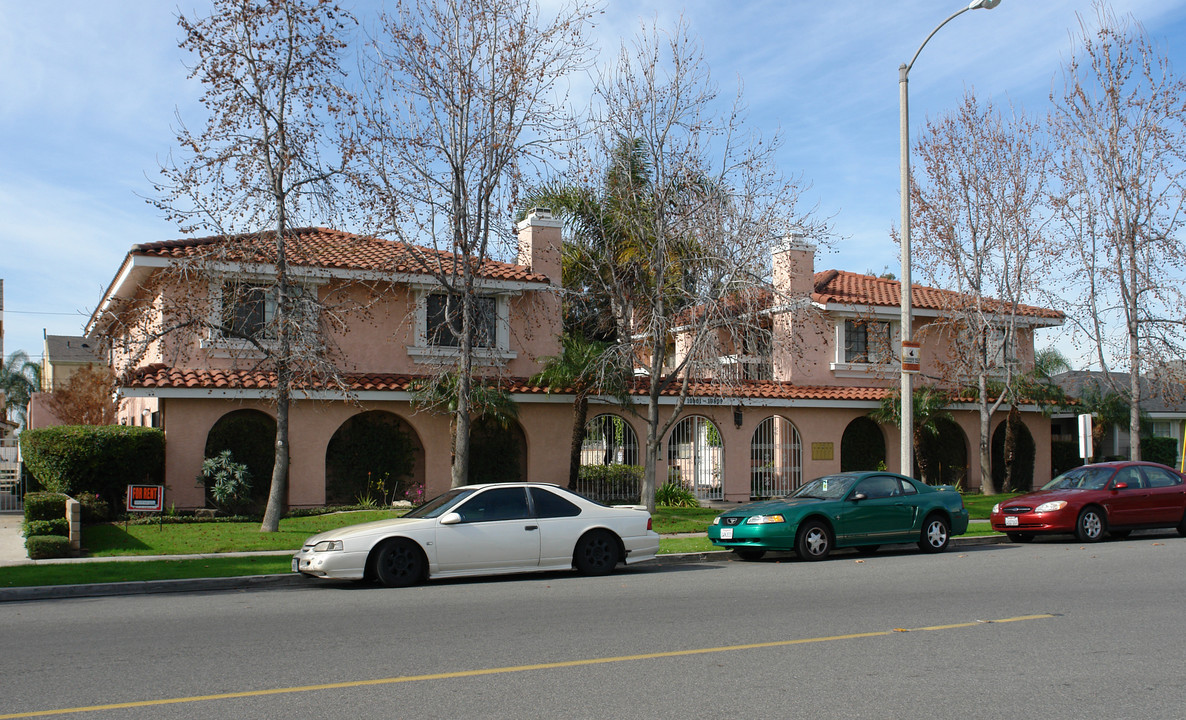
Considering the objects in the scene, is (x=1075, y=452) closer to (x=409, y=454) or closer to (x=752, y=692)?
(x=409, y=454)

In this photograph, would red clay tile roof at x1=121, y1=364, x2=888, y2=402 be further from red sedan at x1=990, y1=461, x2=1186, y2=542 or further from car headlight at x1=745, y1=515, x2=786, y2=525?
car headlight at x1=745, y1=515, x2=786, y2=525

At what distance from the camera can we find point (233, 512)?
2014cm

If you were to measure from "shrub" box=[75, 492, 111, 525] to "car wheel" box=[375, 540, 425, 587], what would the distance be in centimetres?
919

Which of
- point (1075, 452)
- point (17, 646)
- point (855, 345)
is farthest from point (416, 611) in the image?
point (1075, 452)

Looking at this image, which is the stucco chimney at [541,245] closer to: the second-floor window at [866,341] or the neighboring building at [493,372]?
the neighboring building at [493,372]

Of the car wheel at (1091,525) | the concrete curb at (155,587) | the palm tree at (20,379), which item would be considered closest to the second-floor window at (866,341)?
the car wheel at (1091,525)

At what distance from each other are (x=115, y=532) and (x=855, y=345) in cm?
1988

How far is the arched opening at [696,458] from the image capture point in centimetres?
2494

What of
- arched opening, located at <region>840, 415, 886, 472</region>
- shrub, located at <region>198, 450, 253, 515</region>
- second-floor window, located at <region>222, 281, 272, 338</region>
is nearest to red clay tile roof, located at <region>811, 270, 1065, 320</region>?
arched opening, located at <region>840, 415, 886, 472</region>

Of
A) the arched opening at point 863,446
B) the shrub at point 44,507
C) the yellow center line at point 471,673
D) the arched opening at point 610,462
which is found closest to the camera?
the yellow center line at point 471,673

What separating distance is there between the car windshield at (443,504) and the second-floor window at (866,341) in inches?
695

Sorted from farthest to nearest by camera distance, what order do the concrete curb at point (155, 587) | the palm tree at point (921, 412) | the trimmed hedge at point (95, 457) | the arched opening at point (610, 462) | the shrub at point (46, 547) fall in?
the palm tree at point (921, 412), the arched opening at point (610, 462), the trimmed hedge at point (95, 457), the shrub at point (46, 547), the concrete curb at point (155, 587)

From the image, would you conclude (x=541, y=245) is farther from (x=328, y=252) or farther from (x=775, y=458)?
(x=775, y=458)

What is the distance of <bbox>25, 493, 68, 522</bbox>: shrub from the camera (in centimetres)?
1612
